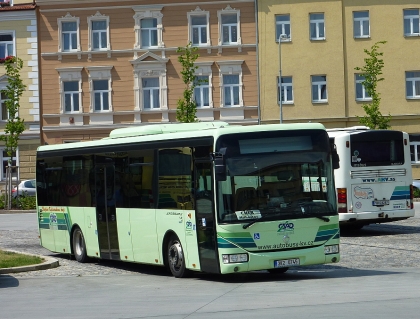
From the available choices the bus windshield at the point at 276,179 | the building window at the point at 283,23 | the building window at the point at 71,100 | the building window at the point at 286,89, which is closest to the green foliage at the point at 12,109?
the building window at the point at 71,100

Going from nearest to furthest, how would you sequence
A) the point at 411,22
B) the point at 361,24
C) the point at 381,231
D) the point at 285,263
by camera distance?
the point at 285,263
the point at 381,231
the point at 361,24
the point at 411,22

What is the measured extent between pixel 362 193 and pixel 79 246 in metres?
8.05

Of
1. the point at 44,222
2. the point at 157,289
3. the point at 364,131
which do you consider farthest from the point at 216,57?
the point at 157,289

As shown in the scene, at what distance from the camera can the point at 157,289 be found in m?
15.0

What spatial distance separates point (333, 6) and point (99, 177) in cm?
3558

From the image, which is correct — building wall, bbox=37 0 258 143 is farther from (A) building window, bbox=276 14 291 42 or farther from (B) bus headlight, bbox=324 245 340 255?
(B) bus headlight, bbox=324 245 340 255

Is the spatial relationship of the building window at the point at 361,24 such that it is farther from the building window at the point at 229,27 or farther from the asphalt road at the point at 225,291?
the asphalt road at the point at 225,291

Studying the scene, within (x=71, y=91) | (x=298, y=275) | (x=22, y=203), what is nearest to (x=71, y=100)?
(x=71, y=91)

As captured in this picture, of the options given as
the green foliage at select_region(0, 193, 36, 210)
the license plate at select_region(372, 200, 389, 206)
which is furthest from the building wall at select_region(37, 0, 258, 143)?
the license plate at select_region(372, 200, 389, 206)

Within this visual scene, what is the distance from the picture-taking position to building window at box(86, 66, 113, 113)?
53625 millimetres

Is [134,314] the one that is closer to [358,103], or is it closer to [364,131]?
[364,131]

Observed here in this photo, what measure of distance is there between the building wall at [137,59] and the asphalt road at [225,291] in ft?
106

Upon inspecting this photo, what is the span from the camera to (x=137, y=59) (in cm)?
5344

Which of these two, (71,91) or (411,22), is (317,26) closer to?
(411,22)
